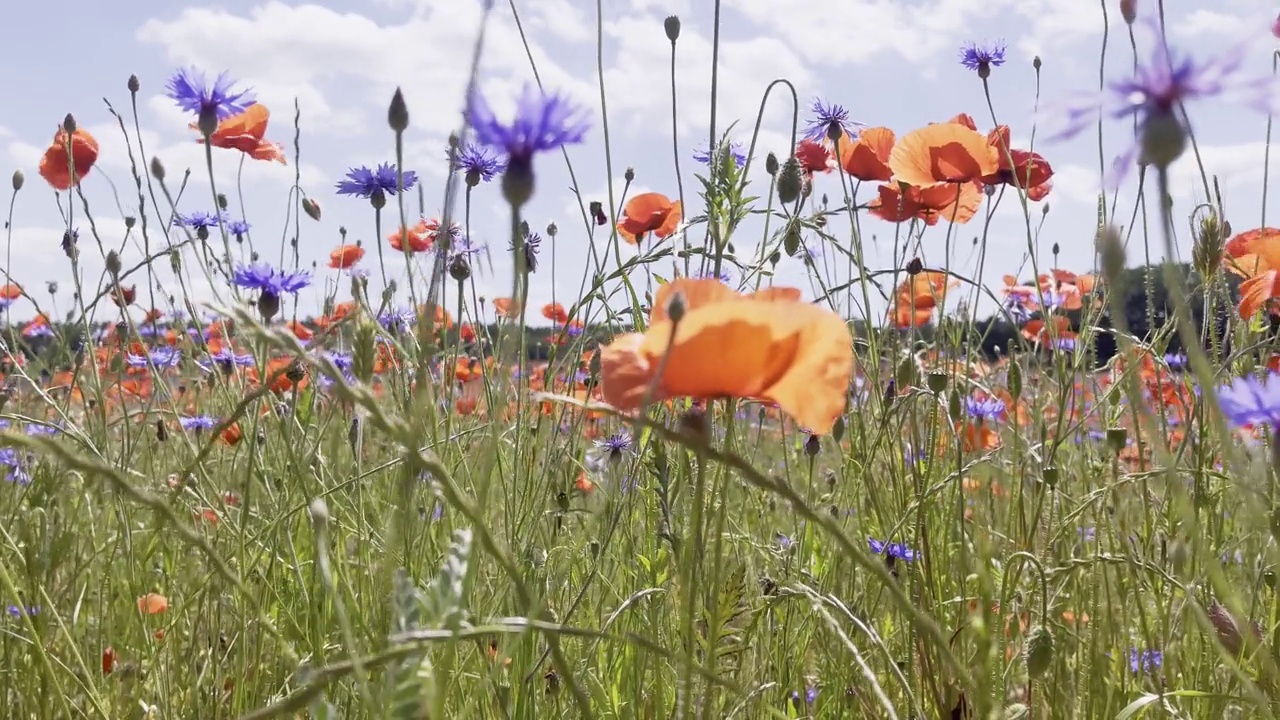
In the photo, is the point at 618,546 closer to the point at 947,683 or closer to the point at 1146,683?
the point at 947,683

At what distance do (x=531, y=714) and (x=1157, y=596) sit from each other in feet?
2.55

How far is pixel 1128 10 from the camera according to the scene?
171 cm

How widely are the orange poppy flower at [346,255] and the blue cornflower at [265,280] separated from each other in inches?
34.7

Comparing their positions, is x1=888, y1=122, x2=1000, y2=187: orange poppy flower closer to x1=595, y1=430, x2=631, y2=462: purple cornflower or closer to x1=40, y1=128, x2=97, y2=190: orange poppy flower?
x1=595, y1=430, x2=631, y2=462: purple cornflower

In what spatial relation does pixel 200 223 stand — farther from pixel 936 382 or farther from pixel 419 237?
pixel 936 382

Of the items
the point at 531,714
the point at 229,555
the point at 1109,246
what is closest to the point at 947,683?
the point at 531,714

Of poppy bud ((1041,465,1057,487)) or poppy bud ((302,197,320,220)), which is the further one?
poppy bud ((302,197,320,220))

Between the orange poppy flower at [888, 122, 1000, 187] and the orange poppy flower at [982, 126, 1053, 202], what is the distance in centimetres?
3

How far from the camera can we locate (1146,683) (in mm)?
1594

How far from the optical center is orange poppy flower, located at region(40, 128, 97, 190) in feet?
7.11

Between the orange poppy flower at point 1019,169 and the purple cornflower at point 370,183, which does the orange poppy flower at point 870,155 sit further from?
the purple cornflower at point 370,183

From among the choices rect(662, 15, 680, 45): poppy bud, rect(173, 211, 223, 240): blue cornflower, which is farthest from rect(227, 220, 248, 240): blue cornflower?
rect(662, 15, 680, 45): poppy bud

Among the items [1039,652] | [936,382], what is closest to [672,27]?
[936,382]

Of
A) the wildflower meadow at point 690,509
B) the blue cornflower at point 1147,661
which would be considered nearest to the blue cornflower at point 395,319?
the wildflower meadow at point 690,509
